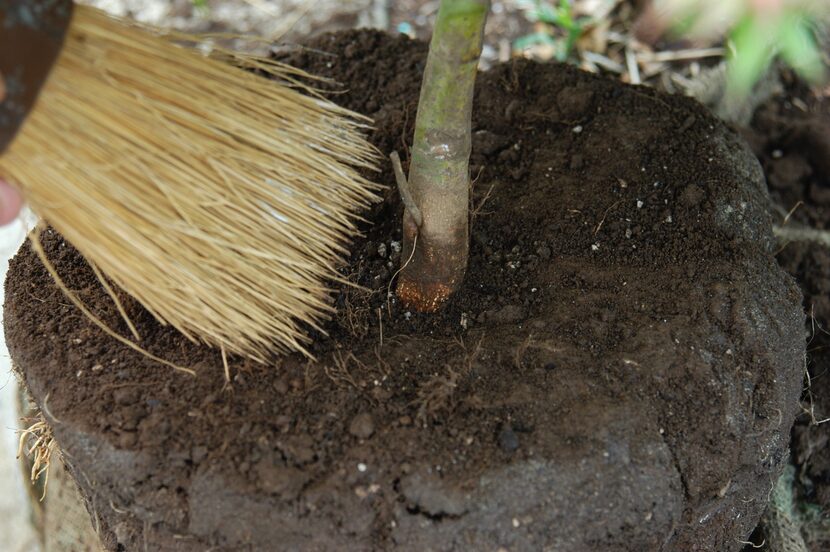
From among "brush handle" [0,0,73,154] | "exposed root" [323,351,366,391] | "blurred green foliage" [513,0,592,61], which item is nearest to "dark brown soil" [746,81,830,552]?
"blurred green foliage" [513,0,592,61]

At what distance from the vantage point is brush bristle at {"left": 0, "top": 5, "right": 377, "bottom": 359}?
102cm

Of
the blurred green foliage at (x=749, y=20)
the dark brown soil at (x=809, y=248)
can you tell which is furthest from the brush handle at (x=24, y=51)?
the dark brown soil at (x=809, y=248)

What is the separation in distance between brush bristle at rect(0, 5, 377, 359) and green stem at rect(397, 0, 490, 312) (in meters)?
0.13

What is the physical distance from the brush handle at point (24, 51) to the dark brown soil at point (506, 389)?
36 centimetres

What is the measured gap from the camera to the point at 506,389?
3.65ft

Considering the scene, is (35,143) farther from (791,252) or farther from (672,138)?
(791,252)

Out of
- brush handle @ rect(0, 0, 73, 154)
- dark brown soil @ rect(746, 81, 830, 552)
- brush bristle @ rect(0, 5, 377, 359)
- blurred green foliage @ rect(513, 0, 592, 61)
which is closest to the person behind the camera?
brush handle @ rect(0, 0, 73, 154)

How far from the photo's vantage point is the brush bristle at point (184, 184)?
1.02m

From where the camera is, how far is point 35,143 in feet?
3.25

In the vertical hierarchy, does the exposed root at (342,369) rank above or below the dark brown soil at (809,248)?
above

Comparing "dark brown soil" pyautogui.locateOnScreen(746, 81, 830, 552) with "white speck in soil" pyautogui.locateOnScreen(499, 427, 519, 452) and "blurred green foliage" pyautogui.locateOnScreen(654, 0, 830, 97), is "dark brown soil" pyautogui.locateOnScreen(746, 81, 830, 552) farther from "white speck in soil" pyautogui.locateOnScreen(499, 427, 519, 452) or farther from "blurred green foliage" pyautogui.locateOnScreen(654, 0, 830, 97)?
"blurred green foliage" pyautogui.locateOnScreen(654, 0, 830, 97)

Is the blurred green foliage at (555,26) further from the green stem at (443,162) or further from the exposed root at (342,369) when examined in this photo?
the exposed root at (342,369)

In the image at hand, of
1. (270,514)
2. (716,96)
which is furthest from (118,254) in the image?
(716,96)

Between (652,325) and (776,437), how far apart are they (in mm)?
242
